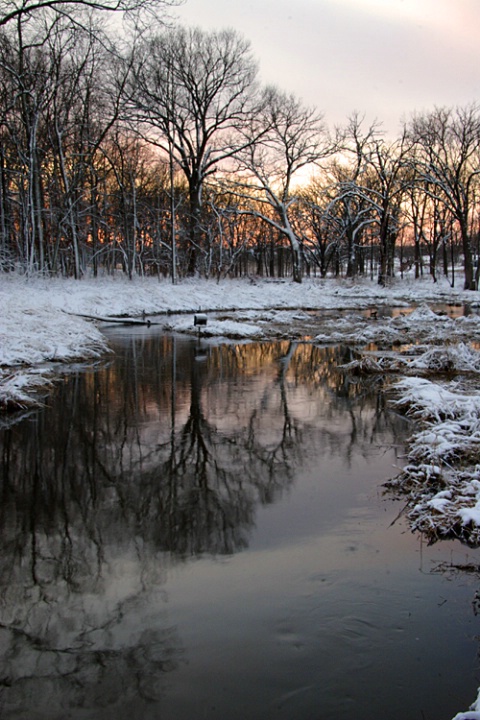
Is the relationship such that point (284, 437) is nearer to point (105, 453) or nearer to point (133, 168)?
point (105, 453)

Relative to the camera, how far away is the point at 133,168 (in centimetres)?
3781

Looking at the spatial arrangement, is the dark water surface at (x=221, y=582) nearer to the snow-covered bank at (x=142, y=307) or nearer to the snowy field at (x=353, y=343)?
the snowy field at (x=353, y=343)

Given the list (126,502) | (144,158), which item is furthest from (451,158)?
(126,502)

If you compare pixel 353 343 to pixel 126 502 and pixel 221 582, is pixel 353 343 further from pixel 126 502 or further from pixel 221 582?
pixel 221 582

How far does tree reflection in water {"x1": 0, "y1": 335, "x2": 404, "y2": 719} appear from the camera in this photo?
9.46 feet

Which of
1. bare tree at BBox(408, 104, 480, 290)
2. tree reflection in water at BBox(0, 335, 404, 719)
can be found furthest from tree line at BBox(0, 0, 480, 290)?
tree reflection in water at BBox(0, 335, 404, 719)

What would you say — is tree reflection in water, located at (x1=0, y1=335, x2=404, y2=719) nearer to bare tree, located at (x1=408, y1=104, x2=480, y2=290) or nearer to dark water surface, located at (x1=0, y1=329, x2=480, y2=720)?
dark water surface, located at (x1=0, y1=329, x2=480, y2=720)

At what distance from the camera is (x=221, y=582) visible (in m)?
3.67

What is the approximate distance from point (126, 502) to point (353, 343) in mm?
12625

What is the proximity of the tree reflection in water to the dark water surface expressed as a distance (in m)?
0.02

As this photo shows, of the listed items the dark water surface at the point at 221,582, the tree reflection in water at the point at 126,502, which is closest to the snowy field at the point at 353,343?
the dark water surface at the point at 221,582

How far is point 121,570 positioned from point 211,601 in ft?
2.52

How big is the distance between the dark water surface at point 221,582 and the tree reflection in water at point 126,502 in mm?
16

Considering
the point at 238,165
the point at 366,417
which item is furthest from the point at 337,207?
the point at 366,417
